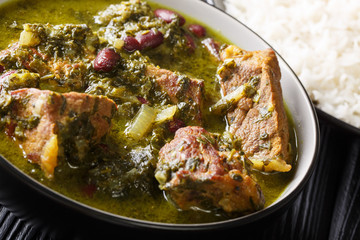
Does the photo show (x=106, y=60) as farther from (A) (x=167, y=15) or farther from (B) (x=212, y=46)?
(B) (x=212, y=46)

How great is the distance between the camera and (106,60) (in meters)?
3.78

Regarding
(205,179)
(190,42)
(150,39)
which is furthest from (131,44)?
(205,179)

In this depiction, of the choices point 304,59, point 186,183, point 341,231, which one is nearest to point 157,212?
point 186,183

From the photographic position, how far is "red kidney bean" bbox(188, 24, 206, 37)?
4855 mm

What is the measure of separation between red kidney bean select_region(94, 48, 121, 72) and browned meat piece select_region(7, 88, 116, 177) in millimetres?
669

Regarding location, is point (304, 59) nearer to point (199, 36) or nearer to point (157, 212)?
point (199, 36)

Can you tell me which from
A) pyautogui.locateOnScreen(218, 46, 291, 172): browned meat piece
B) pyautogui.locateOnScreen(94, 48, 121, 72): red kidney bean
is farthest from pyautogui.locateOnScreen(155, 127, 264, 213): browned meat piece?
pyautogui.locateOnScreen(94, 48, 121, 72): red kidney bean

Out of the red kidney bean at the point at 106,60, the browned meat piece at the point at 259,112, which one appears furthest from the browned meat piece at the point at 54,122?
the browned meat piece at the point at 259,112

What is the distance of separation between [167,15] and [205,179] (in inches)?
94.3

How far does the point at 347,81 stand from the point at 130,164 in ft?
10.8

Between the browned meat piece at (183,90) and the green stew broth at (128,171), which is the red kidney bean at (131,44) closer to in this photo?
the green stew broth at (128,171)

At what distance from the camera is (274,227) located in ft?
13.5

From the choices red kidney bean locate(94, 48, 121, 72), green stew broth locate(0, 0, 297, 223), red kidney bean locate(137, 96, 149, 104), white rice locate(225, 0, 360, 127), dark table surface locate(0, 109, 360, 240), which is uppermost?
red kidney bean locate(94, 48, 121, 72)

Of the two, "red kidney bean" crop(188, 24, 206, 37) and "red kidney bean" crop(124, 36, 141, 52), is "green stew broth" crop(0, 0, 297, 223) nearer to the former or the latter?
"red kidney bean" crop(124, 36, 141, 52)
